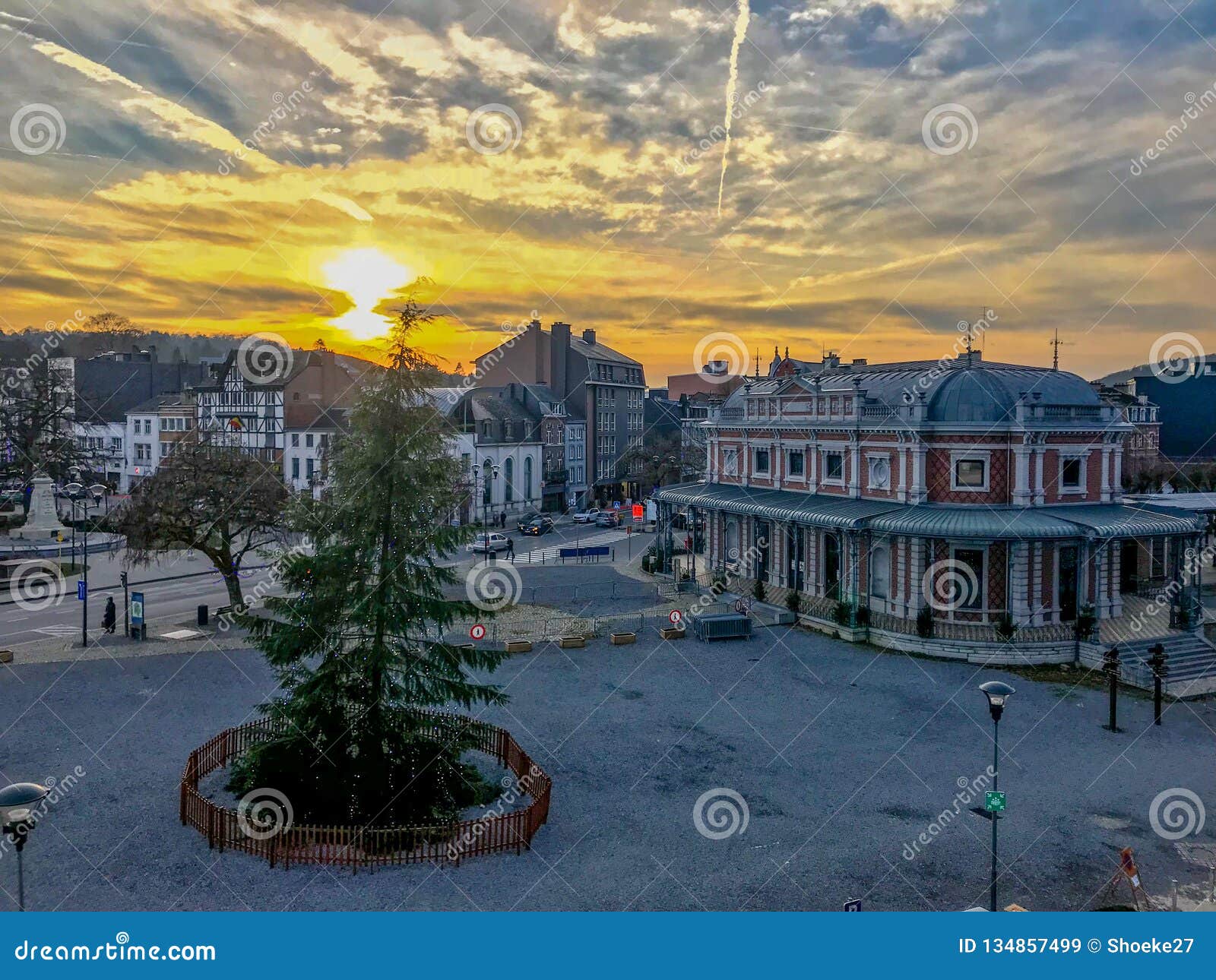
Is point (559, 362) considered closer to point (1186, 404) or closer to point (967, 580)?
point (967, 580)

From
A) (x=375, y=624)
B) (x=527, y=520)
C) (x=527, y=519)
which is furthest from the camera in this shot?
(x=527, y=519)

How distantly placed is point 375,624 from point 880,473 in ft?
81.0

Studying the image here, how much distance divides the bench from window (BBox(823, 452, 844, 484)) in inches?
348

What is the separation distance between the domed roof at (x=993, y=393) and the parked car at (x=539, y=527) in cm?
3542

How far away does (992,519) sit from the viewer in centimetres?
3039

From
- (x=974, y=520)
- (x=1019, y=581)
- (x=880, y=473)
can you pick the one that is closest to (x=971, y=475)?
(x=974, y=520)

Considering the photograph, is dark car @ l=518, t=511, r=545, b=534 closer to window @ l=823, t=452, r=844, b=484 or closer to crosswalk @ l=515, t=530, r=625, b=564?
crosswalk @ l=515, t=530, r=625, b=564

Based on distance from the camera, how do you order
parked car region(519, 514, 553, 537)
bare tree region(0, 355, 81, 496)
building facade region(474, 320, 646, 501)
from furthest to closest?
building facade region(474, 320, 646, 501), parked car region(519, 514, 553, 537), bare tree region(0, 355, 81, 496)

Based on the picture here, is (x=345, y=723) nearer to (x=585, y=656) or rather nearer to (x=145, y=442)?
(x=585, y=656)

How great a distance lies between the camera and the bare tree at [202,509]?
31828 mm

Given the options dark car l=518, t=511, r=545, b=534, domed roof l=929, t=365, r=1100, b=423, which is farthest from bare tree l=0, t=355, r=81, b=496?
domed roof l=929, t=365, r=1100, b=423

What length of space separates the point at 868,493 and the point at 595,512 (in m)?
37.0

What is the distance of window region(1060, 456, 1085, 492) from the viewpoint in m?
32.9

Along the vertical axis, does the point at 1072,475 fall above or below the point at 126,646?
above
